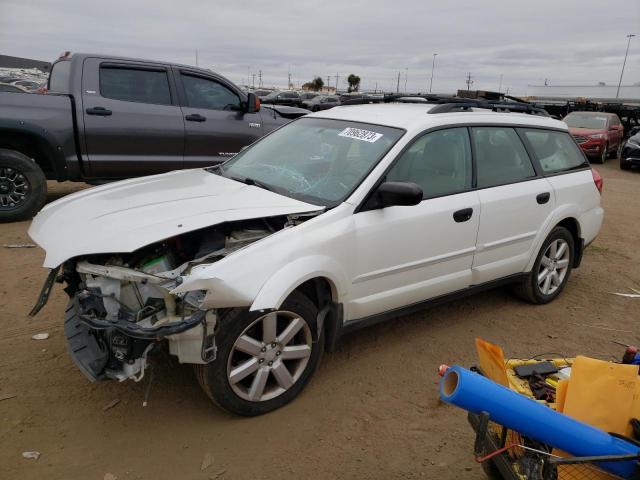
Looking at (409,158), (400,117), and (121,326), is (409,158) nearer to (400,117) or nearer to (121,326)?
(400,117)

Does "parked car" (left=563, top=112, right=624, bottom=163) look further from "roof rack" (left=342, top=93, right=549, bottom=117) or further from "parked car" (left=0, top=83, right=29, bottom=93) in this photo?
"parked car" (left=0, top=83, right=29, bottom=93)

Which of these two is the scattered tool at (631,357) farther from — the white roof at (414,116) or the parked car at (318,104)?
the parked car at (318,104)

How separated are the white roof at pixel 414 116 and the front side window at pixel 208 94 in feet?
10.6

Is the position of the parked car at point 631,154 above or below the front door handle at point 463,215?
below

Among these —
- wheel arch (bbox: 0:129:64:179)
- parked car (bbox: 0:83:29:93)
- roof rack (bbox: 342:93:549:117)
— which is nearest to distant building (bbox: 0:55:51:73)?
parked car (bbox: 0:83:29:93)

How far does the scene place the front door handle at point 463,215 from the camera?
11.8 ft

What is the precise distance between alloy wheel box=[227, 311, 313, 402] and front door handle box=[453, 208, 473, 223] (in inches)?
54.5

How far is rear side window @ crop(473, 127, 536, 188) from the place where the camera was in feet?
12.9

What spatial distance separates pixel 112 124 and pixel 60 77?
123 cm

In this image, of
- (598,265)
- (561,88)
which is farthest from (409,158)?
(561,88)

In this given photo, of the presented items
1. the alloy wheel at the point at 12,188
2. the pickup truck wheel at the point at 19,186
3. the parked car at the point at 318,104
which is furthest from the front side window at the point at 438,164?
the alloy wheel at the point at 12,188

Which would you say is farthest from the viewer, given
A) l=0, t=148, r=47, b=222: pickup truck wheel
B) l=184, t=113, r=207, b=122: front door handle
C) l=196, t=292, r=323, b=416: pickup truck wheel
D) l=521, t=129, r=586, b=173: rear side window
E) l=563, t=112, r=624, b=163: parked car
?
l=563, t=112, r=624, b=163: parked car

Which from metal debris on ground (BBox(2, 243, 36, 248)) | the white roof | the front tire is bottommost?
metal debris on ground (BBox(2, 243, 36, 248))

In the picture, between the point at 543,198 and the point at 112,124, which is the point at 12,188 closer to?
the point at 112,124
